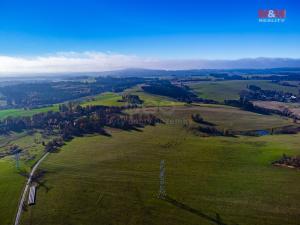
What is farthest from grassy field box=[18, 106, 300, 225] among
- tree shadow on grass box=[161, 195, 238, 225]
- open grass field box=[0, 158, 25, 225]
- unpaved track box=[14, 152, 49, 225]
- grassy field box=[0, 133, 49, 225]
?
grassy field box=[0, 133, 49, 225]

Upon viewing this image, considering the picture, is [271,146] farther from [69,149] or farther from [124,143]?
[69,149]

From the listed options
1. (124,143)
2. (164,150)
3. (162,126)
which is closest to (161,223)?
(164,150)

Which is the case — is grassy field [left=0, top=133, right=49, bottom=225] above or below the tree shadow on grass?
above

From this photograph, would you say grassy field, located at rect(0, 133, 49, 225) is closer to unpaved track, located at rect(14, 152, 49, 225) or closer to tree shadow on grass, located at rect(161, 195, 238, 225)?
unpaved track, located at rect(14, 152, 49, 225)

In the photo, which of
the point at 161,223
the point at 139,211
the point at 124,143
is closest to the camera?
the point at 161,223

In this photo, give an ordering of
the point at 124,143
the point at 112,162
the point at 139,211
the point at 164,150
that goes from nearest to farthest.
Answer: the point at 139,211 < the point at 112,162 < the point at 164,150 < the point at 124,143

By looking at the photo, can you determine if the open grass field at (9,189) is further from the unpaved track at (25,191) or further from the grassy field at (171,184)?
the grassy field at (171,184)

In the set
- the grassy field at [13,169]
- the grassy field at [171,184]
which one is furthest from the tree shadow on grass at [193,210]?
the grassy field at [13,169]

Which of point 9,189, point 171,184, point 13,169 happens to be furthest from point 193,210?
point 13,169

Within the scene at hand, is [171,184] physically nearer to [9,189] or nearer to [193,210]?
[193,210]
